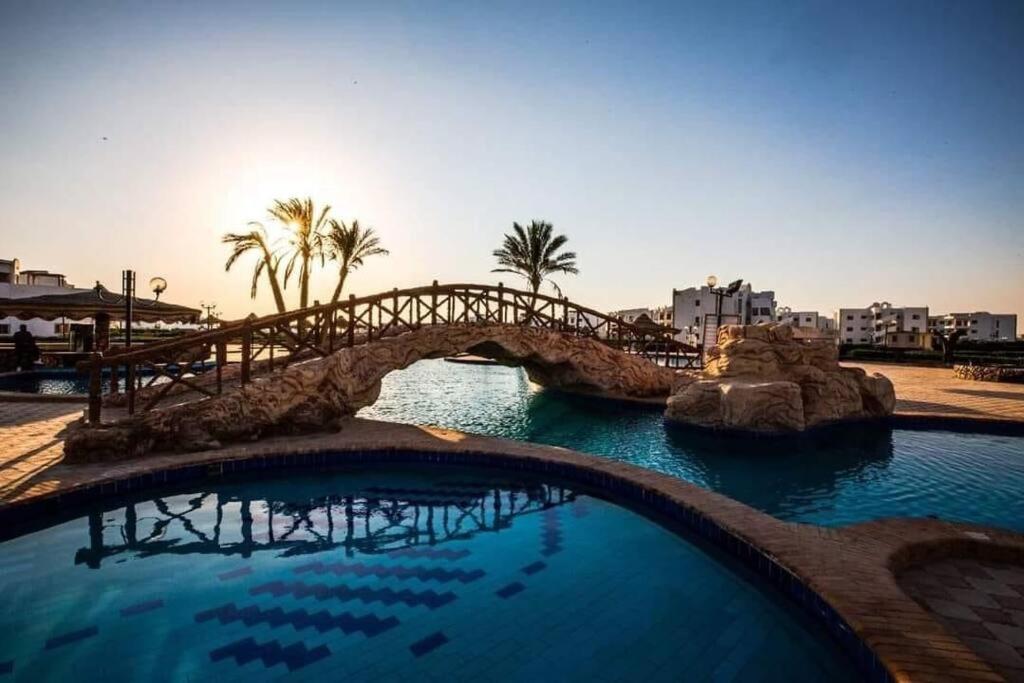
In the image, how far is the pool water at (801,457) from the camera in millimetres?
7832

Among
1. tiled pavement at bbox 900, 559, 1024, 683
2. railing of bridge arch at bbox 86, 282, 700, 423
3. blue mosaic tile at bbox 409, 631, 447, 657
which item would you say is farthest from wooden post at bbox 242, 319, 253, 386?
tiled pavement at bbox 900, 559, 1024, 683

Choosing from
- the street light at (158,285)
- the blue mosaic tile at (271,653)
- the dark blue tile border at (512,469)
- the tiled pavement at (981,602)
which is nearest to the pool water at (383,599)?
the blue mosaic tile at (271,653)

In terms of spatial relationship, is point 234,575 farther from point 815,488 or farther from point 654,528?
point 815,488

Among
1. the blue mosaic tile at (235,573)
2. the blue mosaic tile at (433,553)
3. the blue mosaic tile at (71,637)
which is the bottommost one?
the blue mosaic tile at (235,573)

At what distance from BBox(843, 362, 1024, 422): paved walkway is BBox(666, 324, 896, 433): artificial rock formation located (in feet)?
4.20

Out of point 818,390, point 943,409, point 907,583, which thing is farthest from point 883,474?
point 943,409

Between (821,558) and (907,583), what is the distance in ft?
3.05

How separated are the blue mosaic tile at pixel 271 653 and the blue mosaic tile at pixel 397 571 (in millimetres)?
1303

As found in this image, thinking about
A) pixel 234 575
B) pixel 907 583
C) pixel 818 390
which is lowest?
pixel 234 575

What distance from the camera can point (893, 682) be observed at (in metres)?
3.31

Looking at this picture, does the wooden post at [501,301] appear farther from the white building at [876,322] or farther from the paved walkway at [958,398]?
the white building at [876,322]

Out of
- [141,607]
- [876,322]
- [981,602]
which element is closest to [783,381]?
[981,602]

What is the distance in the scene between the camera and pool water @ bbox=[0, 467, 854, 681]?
4047mm

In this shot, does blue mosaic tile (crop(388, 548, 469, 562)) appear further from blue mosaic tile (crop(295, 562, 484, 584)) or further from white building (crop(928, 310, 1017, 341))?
white building (crop(928, 310, 1017, 341))
